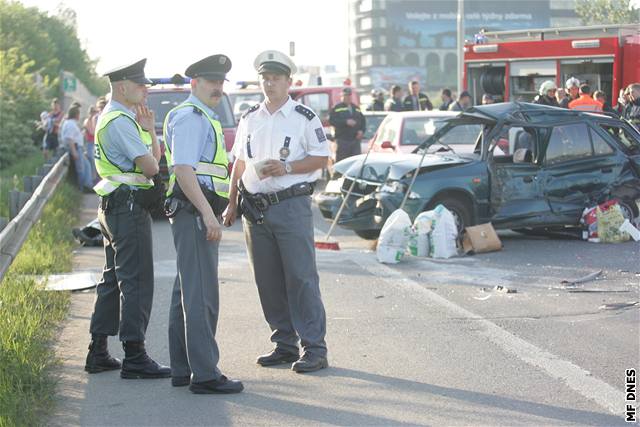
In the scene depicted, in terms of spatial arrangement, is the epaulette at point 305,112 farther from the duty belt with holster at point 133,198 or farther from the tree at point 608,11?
the tree at point 608,11

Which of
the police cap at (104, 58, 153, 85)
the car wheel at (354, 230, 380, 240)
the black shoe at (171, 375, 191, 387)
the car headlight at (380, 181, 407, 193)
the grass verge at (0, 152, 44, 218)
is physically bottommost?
the black shoe at (171, 375, 191, 387)

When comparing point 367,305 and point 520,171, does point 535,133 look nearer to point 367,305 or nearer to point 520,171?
point 520,171

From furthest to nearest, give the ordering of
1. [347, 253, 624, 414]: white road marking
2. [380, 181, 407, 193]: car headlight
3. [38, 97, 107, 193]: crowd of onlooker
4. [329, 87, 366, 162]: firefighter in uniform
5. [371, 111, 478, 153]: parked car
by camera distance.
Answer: [38, 97, 107, 193]: crowd of onlooker < [329, 87, 366, 162]: firefighter in uniform < [371, 111, 478, 153]: parked car < [380, 181, 407, 193]: car headlight < [347, 253, 624, 414]: white road marking

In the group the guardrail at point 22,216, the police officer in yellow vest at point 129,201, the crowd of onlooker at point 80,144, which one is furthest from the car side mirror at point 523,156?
the crowd of onlooker at point 80,144

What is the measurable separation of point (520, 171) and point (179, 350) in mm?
7069

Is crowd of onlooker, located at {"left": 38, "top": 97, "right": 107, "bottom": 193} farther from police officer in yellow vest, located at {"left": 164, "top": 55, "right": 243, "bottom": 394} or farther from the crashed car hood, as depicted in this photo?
police officer in yellow vest, located at {"left": 164, "top": 55, "right": 243, "bottom": 394}

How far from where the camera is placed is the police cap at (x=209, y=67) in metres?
6.44

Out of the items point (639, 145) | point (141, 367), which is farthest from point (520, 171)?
point (141, 367)

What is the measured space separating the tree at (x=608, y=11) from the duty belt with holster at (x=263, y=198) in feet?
107

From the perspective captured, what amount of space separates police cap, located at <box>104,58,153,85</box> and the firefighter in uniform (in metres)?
12.9

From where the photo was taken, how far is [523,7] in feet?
543

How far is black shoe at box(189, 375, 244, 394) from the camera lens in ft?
21.2

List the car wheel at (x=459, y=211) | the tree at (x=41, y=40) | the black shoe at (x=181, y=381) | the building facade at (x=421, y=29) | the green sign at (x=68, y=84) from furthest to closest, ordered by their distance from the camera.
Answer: the building facade at (x=421, y=29)
the tree at (x=41, y=40)
the green sign at (x=68, y=84)
the car wheel at (x=459, y=211)
the black shoe at (x=181, y=381)

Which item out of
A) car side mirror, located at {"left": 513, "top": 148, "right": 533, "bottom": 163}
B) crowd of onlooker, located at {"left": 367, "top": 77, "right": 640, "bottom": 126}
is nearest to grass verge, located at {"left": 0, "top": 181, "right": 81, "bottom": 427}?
car side mirror, located at {"left": 513, "top": 148, "right": 533, "bottom": 163}
